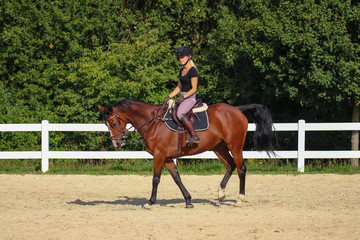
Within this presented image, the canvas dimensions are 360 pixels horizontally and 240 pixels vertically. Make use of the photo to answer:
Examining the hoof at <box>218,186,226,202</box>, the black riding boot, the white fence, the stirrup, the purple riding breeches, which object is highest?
the purple riding breeches

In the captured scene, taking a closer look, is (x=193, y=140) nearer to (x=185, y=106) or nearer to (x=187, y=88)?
(x=185, y=106)

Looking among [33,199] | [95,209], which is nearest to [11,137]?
[33,199]

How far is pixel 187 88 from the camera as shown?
348 inches

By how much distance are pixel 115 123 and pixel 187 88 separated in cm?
145

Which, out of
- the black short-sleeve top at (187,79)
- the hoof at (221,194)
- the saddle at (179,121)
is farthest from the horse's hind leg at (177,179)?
the black short-sleeve top at (187,79)

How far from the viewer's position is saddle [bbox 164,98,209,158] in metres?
8.91

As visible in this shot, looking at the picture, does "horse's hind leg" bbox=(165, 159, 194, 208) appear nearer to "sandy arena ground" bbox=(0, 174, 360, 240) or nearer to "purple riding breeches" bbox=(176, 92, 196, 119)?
"sandy arena ground" bbox=(0, 174, 360, 240)

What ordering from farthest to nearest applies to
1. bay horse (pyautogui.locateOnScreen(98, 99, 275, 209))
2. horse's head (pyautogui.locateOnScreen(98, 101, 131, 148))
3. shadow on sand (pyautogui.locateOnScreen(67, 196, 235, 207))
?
1. shadow on sand (pyautogui.locateOnScreen(67, 196, 235, 207))
2. bay horse (pyautogui.locateOnScreen(98, 99, 275, 209))
3. horse's head (pyautogui.locateOnScreen(98, 101, 131, 148))

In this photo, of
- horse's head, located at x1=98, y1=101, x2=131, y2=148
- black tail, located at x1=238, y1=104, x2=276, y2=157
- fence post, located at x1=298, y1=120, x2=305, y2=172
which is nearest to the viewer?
horse's head, located at x1=98, y1=101, x2=131, y2=148

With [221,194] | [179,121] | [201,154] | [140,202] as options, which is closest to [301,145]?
[201,154]

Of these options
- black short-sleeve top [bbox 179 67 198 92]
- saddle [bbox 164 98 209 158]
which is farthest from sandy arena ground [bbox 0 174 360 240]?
black short-sleeve top [bbox 179 67 198 92]

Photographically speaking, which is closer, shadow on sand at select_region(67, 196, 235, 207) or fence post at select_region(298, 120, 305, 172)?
shadow on sand at select_region(67, 196, 235, 207)

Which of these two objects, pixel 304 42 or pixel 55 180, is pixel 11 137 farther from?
pixel 304 42

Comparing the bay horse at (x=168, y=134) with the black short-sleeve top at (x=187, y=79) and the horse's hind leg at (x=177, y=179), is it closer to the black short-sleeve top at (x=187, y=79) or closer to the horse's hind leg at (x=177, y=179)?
the horse's hind leg at (x=177, y=179)
